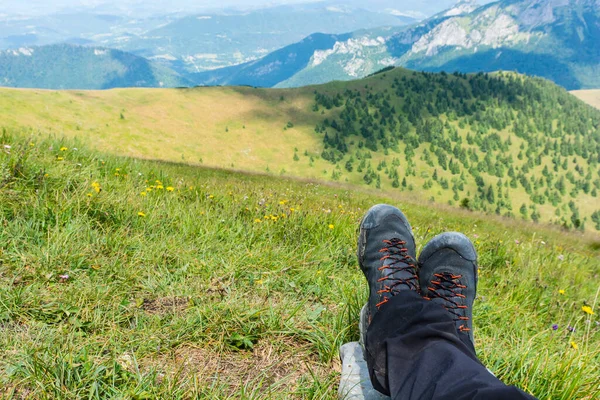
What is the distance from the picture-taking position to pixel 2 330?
6.78 ft

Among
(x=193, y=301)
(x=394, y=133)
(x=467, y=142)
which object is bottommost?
(x=467, y=142)

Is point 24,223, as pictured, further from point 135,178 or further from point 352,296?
point 352,296

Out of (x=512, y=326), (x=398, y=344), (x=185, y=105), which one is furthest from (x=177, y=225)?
(x=185, y=105)

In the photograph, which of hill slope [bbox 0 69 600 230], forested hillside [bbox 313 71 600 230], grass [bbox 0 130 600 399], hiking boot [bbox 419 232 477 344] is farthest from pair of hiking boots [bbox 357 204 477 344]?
forested hillside [bbox 313 71 600 230]

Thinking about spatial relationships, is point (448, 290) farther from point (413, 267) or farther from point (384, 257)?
point (384, 257)

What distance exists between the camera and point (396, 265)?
286 cm

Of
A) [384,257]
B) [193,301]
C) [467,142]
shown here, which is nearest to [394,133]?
[467,142]

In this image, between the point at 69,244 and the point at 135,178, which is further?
the point at 135,178

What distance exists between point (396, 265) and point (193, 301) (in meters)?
1.59

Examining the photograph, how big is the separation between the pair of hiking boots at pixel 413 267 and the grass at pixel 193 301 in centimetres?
26

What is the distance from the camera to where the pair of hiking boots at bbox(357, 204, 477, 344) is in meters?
2.63

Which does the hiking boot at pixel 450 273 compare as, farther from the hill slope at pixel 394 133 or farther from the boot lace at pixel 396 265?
the hill slope at pixel 394 133

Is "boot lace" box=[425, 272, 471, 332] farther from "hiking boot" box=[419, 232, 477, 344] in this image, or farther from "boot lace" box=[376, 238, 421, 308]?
"boot lace" box=[376, 238, 421, 308]

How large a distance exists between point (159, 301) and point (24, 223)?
1.52m
